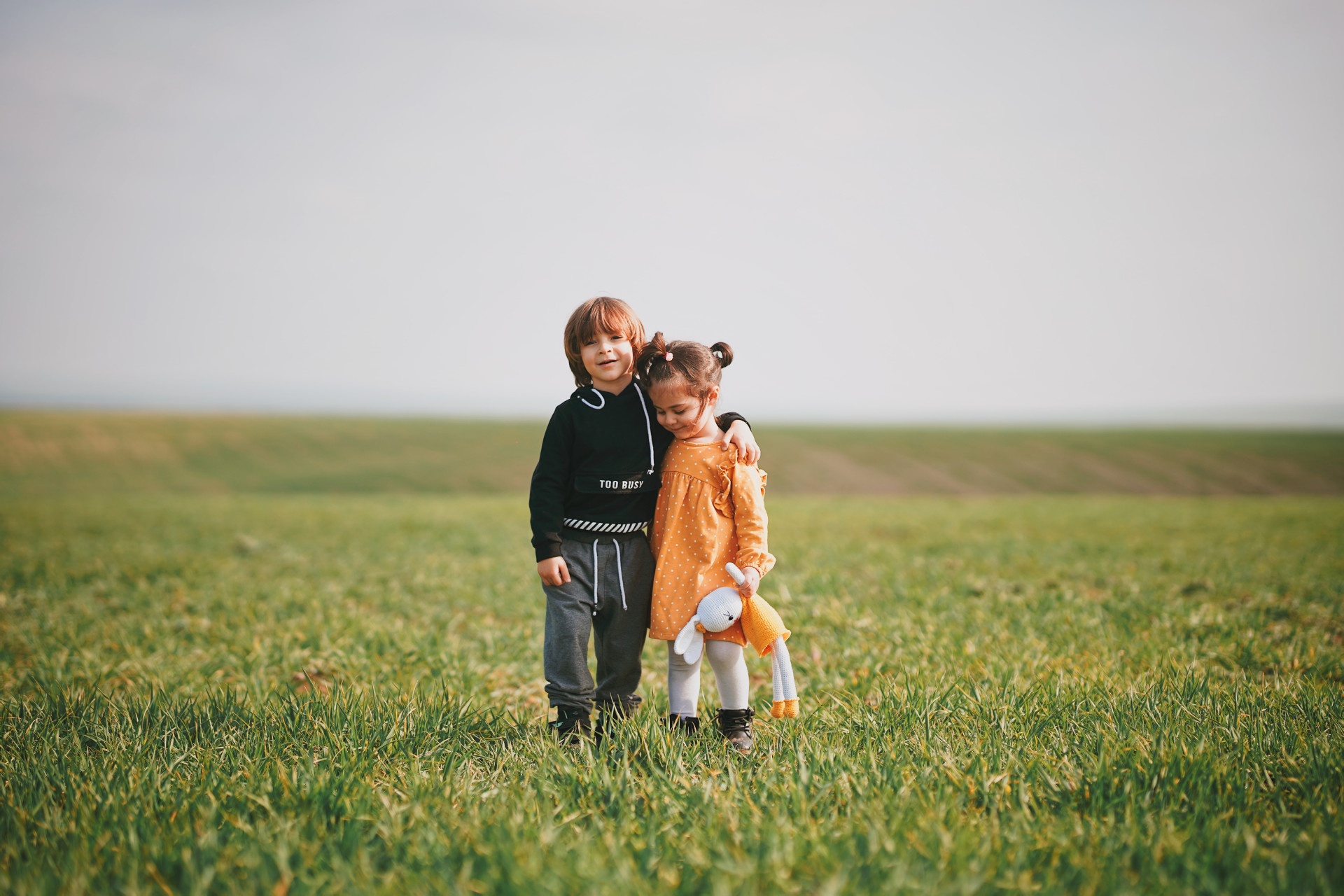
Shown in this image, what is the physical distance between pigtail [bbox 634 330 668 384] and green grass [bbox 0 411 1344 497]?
3410 centimetres

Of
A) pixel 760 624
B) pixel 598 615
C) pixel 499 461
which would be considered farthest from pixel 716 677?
pixel 499 461

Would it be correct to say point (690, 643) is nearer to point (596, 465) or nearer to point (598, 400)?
point (596, 465)

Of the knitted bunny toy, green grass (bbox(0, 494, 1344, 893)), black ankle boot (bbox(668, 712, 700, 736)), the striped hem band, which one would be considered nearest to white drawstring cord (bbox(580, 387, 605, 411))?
the striped hem band

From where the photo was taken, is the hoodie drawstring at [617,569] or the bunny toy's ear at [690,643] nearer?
the bunny toy's ear at [690,643]

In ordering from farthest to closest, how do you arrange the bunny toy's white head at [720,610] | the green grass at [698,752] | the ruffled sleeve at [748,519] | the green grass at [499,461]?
the green grass at [499,461] < the ruffled sleeve at [748,519] < the bunny toy's white head at [720,610] < the green grass at [698,752]

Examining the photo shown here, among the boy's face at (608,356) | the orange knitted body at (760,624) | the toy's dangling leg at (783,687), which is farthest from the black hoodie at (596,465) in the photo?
the toy's dangling leg at (783,687)

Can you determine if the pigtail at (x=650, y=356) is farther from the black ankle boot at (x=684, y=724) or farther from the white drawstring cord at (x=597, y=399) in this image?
the black ankle boot at (x=684, y=724)

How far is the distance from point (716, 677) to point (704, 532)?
67 cm

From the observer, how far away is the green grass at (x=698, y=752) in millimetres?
2113

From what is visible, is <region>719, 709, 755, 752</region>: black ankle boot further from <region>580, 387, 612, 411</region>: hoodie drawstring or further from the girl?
<region>580, 387, 612, 411</region>: hoodie drawstring

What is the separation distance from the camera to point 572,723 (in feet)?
11.1

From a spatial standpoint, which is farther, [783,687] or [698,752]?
[783,687]

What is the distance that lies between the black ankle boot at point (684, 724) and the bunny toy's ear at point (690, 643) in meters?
0.29

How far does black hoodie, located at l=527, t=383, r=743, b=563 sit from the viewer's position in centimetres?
338
